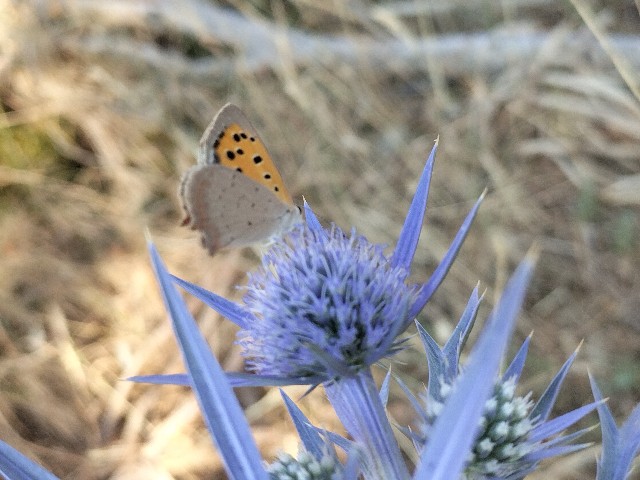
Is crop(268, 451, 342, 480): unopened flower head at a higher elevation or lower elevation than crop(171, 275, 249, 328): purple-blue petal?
lower

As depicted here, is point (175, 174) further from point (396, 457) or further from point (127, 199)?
point (396, 457)

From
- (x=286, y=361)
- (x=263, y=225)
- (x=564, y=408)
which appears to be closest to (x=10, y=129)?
(x=263, y=225)

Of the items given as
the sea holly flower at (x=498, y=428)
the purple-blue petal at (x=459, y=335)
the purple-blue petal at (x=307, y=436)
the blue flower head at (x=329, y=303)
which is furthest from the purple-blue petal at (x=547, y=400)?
the purple-blue petal at (x=307, y=436)

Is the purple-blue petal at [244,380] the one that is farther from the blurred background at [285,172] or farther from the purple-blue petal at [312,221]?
the blurred background at [285,172]

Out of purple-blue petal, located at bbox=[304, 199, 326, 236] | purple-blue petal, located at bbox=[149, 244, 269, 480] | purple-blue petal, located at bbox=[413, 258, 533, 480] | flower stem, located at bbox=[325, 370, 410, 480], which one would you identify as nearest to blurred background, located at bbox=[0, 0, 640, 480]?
purple-blue petal, located at bbox=[304, 199, 326, 236]

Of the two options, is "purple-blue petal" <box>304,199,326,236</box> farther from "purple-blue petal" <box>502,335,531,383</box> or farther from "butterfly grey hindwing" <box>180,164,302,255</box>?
"purple-blue petal" <box>502,335,531,383</box>
